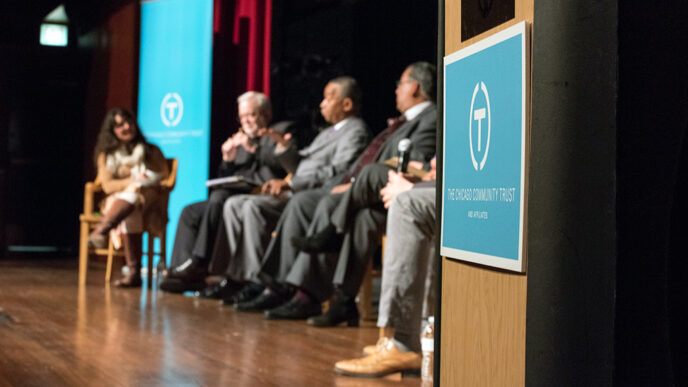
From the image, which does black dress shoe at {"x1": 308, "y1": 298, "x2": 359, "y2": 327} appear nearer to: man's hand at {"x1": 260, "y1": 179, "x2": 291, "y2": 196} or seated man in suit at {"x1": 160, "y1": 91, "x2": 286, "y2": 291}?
man's hand at {"x1": 260, "y1": 179, "x2": 291, "y2": 196}

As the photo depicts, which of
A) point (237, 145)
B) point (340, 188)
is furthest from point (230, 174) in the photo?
point (340, 188)

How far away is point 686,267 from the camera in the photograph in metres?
0.69

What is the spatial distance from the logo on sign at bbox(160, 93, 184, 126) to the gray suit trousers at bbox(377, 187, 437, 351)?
12.7 feet

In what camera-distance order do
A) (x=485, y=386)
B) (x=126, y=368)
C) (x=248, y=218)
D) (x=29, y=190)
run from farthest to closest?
1. (x=29, y=190)
2. (x=248, y=218)
3. (x=126, y=368)
4. (x=485, y=386)

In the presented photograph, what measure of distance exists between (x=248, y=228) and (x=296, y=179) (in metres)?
0.33

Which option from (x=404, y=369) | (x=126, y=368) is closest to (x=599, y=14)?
(x=404, y=369)

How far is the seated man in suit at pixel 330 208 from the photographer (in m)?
3.23

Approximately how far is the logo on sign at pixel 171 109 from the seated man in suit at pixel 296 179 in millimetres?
2037

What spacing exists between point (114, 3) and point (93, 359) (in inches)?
212

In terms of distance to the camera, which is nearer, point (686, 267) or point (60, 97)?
point (686, 267)

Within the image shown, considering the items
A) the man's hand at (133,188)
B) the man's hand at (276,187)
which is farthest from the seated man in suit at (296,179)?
the man's hand at (133,188)

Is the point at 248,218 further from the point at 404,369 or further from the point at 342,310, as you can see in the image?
the point at 404,369

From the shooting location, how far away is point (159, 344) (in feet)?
8.98

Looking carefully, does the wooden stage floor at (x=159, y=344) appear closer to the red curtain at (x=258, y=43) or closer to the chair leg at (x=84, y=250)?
the chair leg at (x=84, y=250)
